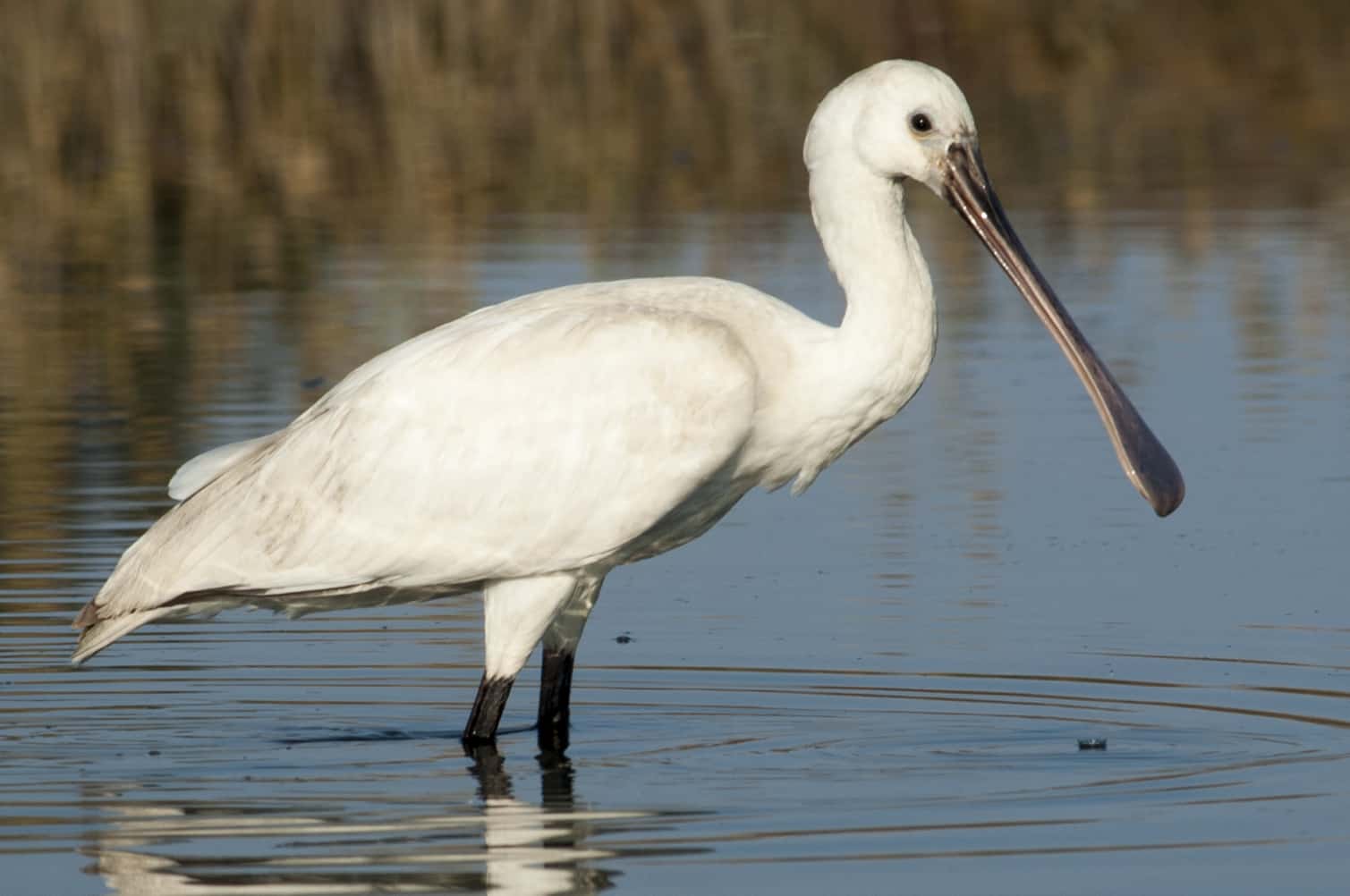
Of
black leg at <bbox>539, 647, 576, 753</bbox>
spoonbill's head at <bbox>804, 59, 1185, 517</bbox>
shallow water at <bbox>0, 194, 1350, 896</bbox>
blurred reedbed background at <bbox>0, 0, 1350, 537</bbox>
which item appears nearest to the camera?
shallow water at <bbox>0, 194, 1350, 896</bbox>

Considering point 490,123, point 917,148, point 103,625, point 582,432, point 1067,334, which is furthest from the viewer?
point 490,123

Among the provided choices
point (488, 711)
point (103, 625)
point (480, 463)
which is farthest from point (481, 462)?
point (103, 625)

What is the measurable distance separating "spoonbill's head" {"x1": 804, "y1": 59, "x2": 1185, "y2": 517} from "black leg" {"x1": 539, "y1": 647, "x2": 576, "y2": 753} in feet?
6.35

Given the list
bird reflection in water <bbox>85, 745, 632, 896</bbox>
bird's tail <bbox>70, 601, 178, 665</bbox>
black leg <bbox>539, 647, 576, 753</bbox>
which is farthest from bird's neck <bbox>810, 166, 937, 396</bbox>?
bird's tail <bbox>70, 601, 178, 665</bbox>

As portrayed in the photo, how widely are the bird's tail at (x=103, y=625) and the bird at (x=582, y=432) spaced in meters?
0.01

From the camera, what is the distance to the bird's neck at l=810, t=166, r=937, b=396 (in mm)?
10070

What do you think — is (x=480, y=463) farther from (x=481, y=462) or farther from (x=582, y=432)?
(x=582, y=432)

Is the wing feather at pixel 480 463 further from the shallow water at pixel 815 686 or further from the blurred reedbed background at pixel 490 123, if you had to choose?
the blurred reedbed background at pixel 490 123

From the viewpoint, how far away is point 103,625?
10523 mm

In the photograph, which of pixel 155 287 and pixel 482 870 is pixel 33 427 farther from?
pixel 482 870

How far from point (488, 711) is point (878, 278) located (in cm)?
196

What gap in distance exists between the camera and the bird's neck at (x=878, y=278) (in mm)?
10070

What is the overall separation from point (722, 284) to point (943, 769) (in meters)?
1.82

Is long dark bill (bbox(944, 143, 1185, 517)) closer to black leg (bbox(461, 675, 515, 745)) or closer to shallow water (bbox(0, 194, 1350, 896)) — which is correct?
shallow water (bbox(0, 194, 1350, 896))
